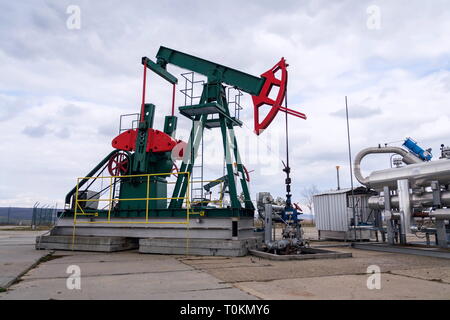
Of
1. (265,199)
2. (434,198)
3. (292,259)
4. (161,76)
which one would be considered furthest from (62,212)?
(434,198)

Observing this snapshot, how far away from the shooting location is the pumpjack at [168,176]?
9.73 metres

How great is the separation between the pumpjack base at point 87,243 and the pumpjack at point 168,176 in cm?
9

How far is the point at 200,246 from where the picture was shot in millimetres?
9242

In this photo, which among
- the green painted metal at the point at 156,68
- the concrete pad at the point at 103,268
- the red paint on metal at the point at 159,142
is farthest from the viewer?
the green painted metal at the point at 156,68

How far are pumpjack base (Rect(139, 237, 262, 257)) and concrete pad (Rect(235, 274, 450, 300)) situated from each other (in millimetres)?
3617

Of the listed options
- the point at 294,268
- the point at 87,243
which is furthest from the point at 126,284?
the point at 87,243

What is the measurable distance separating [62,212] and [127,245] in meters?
2.82

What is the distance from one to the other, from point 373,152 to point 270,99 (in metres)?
4.90

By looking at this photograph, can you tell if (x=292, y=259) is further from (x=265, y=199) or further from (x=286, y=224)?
(x=265, y=199)

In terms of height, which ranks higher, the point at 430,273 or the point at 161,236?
the point at 161,236

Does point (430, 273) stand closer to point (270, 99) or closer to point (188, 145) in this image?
point (270, 99)

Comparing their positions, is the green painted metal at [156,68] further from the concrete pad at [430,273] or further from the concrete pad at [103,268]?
the concrete pad at [430,273]

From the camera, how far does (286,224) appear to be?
9.57 m

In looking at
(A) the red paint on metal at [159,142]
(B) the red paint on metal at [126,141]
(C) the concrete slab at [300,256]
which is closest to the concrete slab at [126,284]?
(C) the concrete slab at [300,256]
